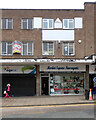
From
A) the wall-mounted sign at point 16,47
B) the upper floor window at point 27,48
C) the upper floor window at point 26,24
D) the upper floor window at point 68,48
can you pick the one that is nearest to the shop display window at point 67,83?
the upper floor window at point 68,48

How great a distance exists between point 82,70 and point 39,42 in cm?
554

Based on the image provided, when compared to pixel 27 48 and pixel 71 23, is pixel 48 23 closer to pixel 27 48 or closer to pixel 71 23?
pixel 71 23

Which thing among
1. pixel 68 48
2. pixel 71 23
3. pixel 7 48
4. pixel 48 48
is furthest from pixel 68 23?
pixel 7 48

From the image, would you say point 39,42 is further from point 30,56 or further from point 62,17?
point 62,17

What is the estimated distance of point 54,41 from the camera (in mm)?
20766

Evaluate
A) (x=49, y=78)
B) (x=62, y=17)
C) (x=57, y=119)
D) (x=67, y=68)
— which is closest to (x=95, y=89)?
(x=67, y=68)

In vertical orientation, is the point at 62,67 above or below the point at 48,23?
below

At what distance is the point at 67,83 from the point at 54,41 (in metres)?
4.81

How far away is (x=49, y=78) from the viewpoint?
68.2 feet

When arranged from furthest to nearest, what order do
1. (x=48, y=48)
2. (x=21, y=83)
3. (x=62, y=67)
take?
(x=48, y=48) < (x=62, y=67) < (x=21, y=83)

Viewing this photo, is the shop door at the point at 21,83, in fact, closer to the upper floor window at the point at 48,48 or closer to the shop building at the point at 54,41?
the shop building at the point at 54,41

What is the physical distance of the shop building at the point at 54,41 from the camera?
67.7 ft

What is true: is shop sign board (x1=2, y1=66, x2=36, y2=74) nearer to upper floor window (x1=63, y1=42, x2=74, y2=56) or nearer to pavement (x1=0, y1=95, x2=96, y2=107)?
pavement (x1=0, y1=95, x2=96, y2=107)

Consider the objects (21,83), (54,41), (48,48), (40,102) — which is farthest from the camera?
(48,48)
